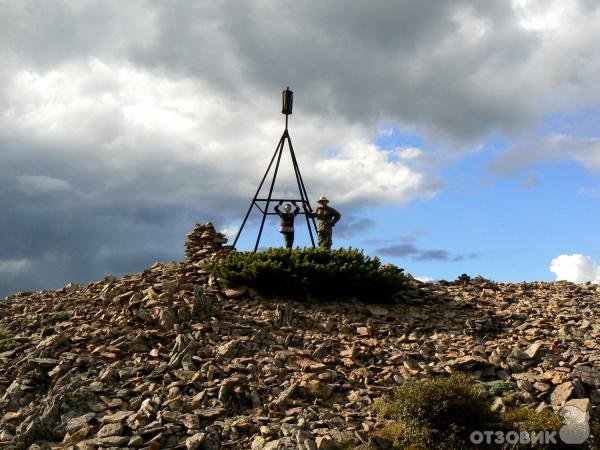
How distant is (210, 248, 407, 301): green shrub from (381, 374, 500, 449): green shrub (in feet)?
20.1

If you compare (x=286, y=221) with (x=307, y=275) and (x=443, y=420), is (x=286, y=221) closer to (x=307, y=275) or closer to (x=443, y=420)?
(x=307, y=275)

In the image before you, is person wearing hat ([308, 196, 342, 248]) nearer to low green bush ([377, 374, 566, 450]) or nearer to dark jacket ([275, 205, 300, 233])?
dark jacket ([275, 205, 300, 233])

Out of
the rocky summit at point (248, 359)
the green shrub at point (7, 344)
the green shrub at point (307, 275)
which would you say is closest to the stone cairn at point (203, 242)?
the rocky summit at point (248, 359)

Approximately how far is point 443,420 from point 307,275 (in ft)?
22.2


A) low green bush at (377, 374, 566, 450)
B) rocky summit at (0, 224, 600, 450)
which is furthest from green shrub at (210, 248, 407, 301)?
low green bush at (377, 374, 566, 450)

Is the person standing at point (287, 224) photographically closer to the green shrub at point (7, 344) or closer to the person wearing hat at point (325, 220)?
the person wearing hat at point (325, 220)

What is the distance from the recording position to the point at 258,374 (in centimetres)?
1212

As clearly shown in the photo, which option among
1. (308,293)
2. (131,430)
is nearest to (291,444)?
(131,430)

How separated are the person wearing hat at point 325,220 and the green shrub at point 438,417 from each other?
10089mm

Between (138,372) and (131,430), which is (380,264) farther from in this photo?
(131,430)

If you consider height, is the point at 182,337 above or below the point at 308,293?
below

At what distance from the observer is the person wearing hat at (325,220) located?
19.9m

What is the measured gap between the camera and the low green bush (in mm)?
9711

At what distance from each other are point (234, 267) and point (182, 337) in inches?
135
